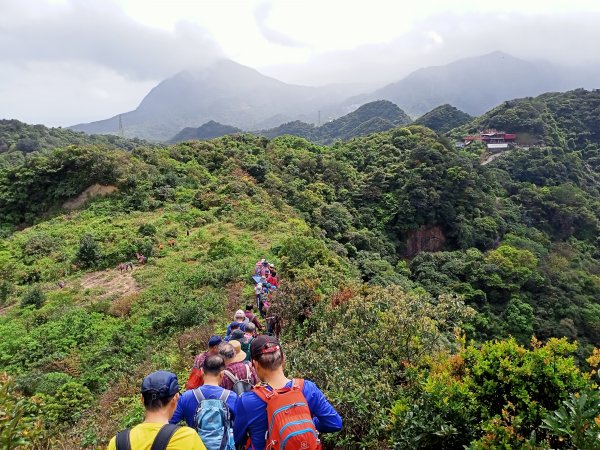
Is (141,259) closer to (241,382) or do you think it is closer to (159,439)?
(241,382)

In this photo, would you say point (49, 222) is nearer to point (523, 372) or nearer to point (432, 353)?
point (432, 353)

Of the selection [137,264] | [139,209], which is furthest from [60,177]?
[137,264]

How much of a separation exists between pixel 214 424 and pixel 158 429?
628 millimetres

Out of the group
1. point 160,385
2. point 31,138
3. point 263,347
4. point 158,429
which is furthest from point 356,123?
point 158,429

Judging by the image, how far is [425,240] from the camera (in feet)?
101

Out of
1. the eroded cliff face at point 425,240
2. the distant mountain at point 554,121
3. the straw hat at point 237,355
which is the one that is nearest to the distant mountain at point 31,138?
the eroded cliff face at point 425,240

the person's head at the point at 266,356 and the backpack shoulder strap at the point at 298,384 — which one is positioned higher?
the person's head at the point at 266,356

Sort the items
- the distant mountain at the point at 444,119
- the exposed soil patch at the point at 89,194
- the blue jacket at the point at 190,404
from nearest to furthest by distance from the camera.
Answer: the blue jacket at the point at 190,404 < the exposed soil patch at the point at 89,194 < the distant mountain at the point at 444,119

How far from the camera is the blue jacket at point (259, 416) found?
7.69ft

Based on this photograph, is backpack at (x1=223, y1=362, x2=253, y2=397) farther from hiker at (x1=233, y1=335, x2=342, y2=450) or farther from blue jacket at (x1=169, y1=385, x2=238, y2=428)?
hiker at (x1=233, y1=335, x2=342, y2=450)

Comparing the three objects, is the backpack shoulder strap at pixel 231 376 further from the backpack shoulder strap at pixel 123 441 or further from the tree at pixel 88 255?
the tree at pixel 88 255

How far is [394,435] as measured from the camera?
3.08 m

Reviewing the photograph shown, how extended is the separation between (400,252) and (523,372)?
27801 mm

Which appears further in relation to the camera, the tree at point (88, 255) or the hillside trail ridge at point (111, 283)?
the tree at point (88, 255)
